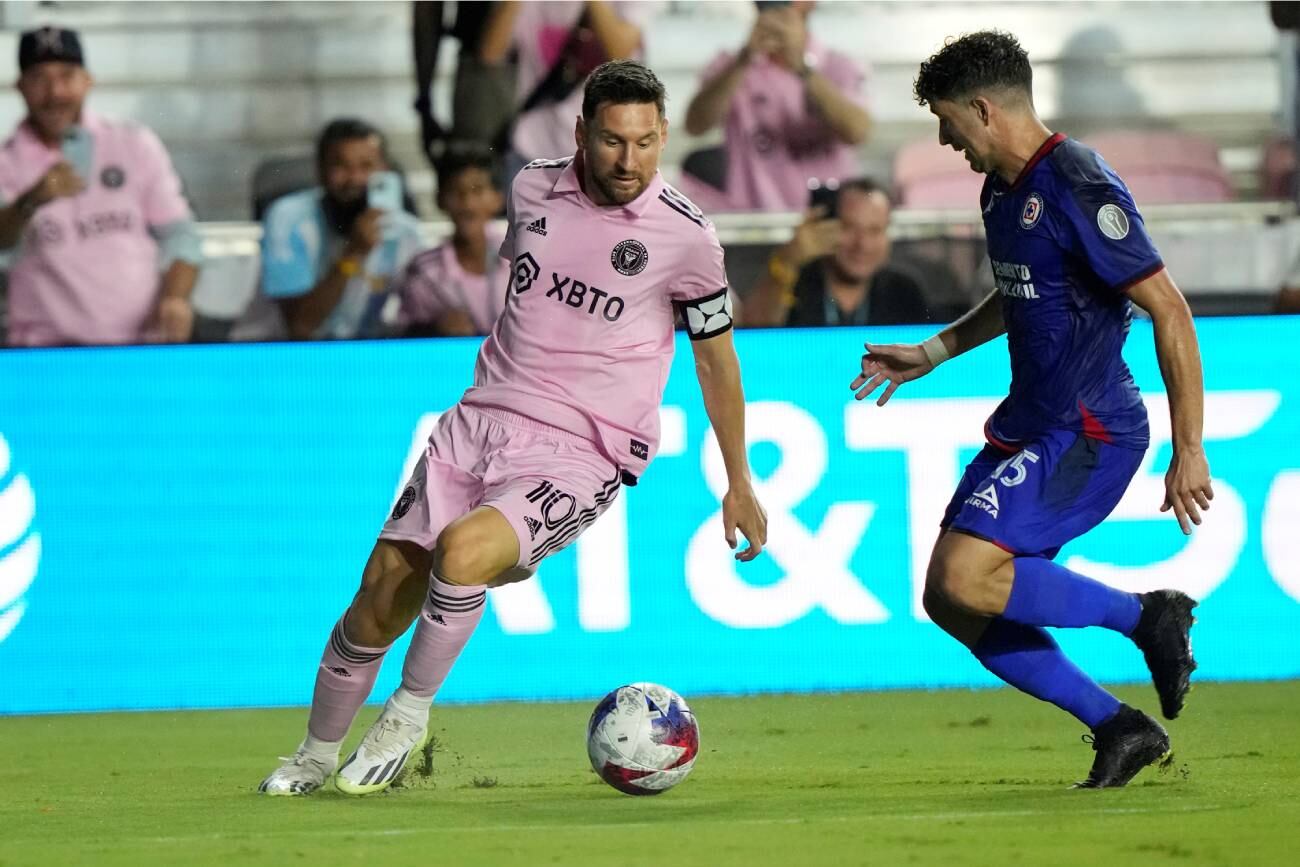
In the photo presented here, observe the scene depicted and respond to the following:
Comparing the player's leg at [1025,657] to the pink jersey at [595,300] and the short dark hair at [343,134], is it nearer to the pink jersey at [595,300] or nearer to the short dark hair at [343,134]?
the pink jersey at [595,300]

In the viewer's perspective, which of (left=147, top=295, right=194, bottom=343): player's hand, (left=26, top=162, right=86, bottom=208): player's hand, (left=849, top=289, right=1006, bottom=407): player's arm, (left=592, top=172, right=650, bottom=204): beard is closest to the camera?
(left=592, top=172, right=650, bottom=204): beard

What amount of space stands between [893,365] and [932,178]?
3.15m

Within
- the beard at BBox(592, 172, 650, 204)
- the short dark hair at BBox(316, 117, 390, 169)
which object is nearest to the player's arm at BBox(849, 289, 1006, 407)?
the beard at BBox(592, 172, 650, 204)

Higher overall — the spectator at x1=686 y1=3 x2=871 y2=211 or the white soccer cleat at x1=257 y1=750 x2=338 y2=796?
the spectator at x1=686 y1=3 x2=871 y2=211

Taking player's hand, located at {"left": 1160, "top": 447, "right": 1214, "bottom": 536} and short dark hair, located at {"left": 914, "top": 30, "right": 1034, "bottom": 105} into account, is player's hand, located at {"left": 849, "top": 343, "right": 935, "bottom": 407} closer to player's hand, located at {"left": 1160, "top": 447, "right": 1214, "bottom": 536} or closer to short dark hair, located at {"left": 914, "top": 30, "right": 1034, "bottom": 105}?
short dark hair, located at {"left": 914, "top": 30, "right": 1034, "bottom": 105}

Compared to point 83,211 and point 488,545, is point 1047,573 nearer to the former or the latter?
point 488,545

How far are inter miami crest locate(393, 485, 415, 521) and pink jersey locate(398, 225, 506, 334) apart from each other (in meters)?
2.89

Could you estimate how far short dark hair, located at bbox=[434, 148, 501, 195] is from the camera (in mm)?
8328

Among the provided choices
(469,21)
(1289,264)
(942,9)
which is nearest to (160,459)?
(469,21)

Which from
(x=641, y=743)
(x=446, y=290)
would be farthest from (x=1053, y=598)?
(x=446, y=290)

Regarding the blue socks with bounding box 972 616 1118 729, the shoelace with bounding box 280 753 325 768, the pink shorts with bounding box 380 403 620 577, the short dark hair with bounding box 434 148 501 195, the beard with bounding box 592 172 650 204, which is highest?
the beard with bounding box 592 172 650 204

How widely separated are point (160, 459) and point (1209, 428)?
4.24 metres

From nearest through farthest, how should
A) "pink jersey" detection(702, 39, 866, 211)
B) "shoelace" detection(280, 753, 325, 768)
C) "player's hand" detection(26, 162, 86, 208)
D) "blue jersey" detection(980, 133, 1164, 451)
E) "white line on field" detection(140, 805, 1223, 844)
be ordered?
"white line on field" detection(140, 805, 1223, 844) < "blue jersey" detection(980, 133, 1164, 451) < "shoelace" detection(280, 753, 325, 768) < "player's hand" detection(26, 162, 86, 208) < "pink jersey" detection(702, 39, 866, 211)

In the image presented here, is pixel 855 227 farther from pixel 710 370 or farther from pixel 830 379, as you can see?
pixel 710 370
